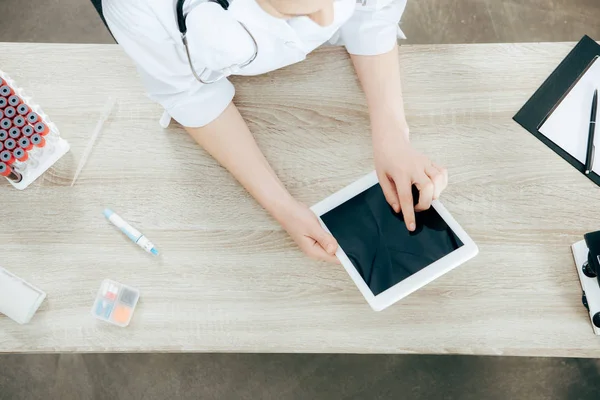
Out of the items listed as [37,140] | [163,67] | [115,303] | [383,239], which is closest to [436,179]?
[383,239]

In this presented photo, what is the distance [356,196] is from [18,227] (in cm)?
73

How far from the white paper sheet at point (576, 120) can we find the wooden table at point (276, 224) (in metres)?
0.04

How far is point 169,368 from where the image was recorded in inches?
75.0

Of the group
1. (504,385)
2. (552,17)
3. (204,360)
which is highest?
(552,17)

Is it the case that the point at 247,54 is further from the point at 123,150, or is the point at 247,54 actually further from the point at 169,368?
the point at 169,368

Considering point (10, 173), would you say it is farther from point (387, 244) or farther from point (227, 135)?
point (387, 244)

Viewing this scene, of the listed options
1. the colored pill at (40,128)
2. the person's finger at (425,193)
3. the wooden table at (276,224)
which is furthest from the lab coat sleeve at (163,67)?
the person's finger at (425,193)

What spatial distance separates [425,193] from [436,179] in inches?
1.5

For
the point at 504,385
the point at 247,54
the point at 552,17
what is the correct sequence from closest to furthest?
the point at 247,54, the point at 504,385, the point at 552,17

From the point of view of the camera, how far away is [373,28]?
1.09 m

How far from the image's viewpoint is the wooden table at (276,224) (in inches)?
40.6

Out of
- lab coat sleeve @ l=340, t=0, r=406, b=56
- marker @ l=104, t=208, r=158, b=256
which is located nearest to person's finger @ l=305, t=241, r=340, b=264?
marker @ l=104, t=208, r=158, b=256

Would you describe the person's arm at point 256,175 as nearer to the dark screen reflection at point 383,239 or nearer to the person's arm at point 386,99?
the dark screen reflection at point 383,239

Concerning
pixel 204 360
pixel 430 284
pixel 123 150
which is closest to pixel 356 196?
pixel 430 284
